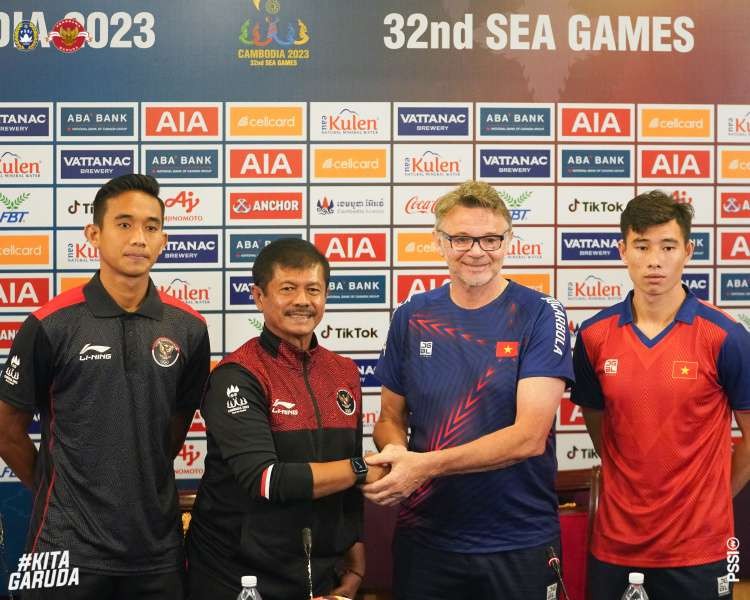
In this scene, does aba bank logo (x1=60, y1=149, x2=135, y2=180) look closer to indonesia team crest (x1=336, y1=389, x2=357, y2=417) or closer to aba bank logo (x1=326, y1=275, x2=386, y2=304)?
aba bank logo (x1=326, y1=275, x2=386, y2=304)

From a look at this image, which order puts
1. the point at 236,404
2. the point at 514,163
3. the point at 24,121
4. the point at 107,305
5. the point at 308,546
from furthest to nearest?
the point at 514,163
the point at 24,121
the point at 107,305
the point at 236,404
the point at 308,546

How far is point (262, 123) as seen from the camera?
12.3 ft

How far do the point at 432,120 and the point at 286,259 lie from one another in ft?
5.99

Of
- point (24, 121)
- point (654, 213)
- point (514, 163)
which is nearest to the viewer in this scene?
point (654, 213)

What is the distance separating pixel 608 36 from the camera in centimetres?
383

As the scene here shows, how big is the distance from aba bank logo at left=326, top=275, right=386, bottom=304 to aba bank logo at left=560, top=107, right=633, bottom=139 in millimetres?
1104

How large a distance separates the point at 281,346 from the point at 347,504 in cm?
45

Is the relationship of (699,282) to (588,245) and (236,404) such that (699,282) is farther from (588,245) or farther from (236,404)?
(236,404)

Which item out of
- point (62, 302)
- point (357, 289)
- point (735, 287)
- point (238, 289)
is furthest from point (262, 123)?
point (735, 287)

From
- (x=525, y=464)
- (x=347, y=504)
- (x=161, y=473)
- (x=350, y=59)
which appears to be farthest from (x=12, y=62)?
(x=525, y=464)

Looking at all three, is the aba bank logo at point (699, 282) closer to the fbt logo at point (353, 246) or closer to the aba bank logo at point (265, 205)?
Result: the fbt logo at point (353, 246)

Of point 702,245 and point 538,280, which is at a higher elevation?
point 702,245

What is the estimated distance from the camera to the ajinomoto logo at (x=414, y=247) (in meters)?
3.77

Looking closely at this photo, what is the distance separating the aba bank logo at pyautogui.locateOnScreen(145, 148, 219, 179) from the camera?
3713 mm
